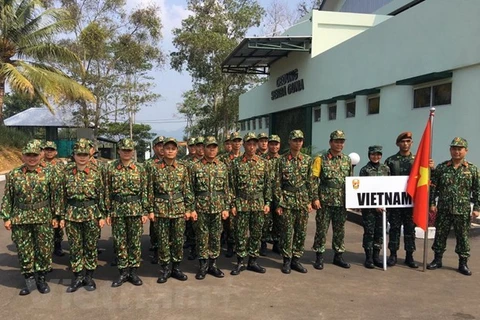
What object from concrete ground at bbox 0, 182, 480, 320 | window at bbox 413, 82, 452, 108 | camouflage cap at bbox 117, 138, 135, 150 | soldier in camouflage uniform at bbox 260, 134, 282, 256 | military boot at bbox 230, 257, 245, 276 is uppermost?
window at bbox 413, 82, 452, 108

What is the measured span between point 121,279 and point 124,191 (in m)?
1.01

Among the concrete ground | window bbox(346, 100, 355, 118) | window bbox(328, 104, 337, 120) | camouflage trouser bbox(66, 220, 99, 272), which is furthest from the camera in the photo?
window bbox(328, 104, 337, 120)

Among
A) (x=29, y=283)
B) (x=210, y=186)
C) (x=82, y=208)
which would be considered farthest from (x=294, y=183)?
(x=29, y=283)

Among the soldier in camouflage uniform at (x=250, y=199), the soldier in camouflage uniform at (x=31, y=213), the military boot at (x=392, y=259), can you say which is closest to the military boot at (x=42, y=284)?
the soldier in camouflage uniform at (x=31, y=213)

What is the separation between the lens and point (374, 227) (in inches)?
206

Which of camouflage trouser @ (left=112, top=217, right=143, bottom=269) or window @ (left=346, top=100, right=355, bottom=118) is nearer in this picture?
camouflage trouser @ (left=112, top=217, right=143, bottom=269)

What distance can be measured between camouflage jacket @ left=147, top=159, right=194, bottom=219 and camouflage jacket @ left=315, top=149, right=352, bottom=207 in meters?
1.78

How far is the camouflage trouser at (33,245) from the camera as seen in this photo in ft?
13.8

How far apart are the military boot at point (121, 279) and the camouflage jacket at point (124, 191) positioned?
2.25 feet

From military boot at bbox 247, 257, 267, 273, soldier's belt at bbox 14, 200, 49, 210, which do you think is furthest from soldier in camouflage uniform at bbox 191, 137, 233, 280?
soldier's belt at bbox 14, 200, 49, 210

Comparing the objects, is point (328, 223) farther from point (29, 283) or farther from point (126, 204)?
point (29, 283)

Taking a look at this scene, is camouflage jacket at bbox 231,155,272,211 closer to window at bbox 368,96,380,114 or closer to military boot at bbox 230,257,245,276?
military boot at bbox 230,257,245,276

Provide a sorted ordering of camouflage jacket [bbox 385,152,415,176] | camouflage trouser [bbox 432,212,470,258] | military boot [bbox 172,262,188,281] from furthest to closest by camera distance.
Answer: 1. camouflage jacket [bbox 385,152,415,176]
2. camouflage trouser [bbox 432,212,470,258]
3. military boot [bbox 172,262,188,281]

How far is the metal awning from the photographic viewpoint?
579 inches
